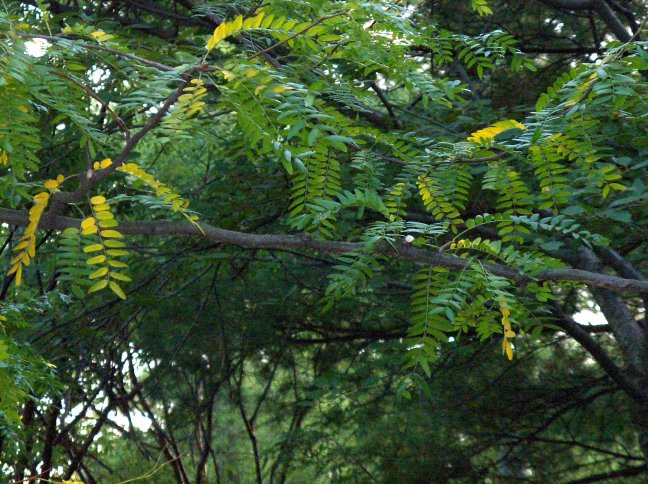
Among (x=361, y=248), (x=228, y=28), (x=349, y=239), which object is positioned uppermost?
(x=228, y=28)

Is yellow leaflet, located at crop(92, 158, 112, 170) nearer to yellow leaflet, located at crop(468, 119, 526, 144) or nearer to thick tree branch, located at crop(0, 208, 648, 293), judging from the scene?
thick tree branch, located at crop(0, 208, 648, 293)

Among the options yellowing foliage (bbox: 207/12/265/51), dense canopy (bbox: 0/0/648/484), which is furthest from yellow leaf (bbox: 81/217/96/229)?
yellowing foliage (bbox: 207/12/265/51)

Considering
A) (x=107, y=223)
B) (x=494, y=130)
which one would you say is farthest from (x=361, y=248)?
(x=107, y=223)

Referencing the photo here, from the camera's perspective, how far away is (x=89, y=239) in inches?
68.8

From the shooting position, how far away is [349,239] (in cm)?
261

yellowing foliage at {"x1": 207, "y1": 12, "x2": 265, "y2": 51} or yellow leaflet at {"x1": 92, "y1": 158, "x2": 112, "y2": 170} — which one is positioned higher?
yellowing foliage at {"x1": 207, "y1": 12, "x2": 265, "y2": 51}

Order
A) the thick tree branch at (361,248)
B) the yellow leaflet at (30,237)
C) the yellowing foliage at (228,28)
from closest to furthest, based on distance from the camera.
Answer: the yellowing foliage at (228,28) < the yellow leaflet at (30,237) < the thick tree branch at (361,248)

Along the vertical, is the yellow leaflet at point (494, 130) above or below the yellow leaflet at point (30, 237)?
above

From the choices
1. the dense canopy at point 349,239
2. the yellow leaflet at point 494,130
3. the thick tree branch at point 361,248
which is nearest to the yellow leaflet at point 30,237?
the dense canopy at point 349,239

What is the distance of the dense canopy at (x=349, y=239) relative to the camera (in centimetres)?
178

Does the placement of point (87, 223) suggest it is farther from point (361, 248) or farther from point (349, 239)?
point (349, 239)

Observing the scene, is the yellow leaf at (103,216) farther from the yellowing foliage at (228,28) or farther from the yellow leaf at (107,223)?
the yellowing foliage at (228,28)

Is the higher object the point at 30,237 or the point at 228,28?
the point at 228,28

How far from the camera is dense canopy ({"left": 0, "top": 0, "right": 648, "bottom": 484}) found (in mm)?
1781
